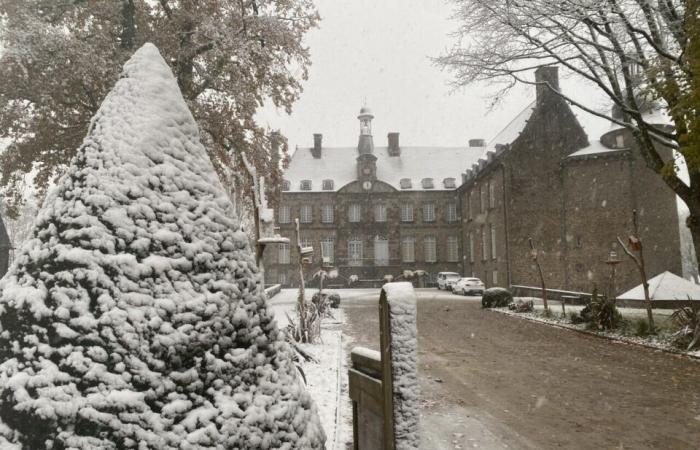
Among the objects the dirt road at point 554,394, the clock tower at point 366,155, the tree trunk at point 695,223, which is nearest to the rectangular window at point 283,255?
the clock tower at point 366,155

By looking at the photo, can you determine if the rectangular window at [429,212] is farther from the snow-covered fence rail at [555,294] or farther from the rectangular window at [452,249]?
the snow-covered fence rail at [555,294]

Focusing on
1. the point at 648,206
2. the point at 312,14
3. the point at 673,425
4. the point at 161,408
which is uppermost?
the point at 312,14

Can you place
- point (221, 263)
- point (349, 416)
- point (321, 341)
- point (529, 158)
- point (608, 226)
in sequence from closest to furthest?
1. point (221, 263)
2. point (349, 416)
3. point (321, 341)
4. point (608, 226)
5. point (529, 158)

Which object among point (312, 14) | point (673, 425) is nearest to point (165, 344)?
point (673, 425)

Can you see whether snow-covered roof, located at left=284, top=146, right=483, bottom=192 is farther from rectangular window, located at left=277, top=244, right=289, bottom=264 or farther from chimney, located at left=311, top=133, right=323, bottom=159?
rectangular window, located at left=277, top=244, right=289, bottom=264

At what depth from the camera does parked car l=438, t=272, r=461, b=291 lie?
43.0m

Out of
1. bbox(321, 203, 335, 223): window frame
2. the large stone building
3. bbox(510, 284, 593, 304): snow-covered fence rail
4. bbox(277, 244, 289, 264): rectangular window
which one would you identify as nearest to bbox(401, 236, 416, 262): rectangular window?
the large stone building

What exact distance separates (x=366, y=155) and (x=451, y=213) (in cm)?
1012

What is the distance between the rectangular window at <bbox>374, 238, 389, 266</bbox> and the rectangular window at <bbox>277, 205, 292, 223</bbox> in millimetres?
8758

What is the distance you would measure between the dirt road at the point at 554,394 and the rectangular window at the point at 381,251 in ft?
127

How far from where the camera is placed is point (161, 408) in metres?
1.52

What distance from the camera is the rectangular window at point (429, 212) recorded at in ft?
177

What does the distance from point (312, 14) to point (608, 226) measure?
2227 centimetres

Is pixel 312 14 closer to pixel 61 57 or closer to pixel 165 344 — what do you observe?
pixel 61 57
